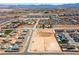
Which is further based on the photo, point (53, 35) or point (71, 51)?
point (53, 35)

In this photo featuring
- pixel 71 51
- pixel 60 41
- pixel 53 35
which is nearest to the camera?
pixel 71 51

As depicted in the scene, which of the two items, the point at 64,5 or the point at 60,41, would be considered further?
the point at 64,5

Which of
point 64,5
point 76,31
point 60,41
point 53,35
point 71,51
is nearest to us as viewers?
point 71,51
